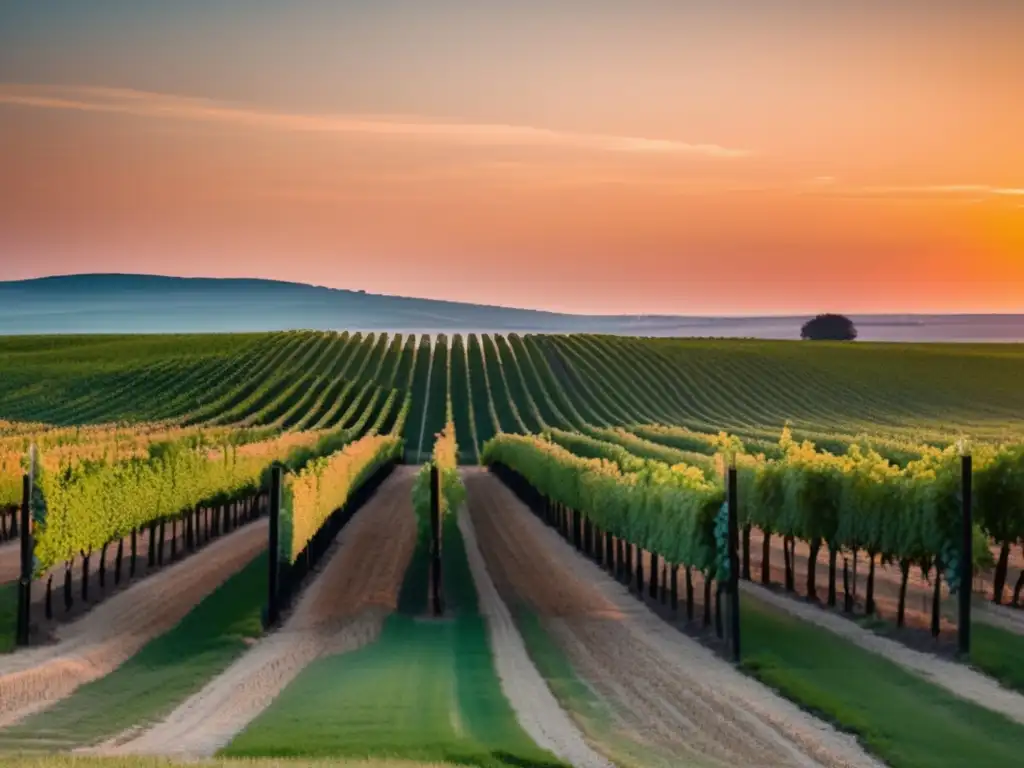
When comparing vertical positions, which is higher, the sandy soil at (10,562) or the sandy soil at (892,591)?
the sandy soil at (892,591)

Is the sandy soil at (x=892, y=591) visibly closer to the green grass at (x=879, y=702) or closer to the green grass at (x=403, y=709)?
the green grass at (x=879, y=702)

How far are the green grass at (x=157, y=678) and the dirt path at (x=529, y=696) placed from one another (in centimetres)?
636

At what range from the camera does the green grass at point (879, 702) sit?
24266mm

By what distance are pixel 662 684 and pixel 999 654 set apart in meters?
9.07

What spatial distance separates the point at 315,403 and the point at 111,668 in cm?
11640

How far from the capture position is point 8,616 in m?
39.9

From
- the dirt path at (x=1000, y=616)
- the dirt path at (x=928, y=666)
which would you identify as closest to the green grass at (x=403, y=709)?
the dirt path at (x=928, y=666)

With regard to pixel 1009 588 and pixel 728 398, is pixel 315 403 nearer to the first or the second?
pixel 728 398

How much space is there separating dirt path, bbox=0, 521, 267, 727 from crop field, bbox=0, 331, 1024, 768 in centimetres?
15

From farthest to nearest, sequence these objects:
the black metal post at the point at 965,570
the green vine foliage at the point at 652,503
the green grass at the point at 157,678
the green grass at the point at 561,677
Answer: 1. the green vine foliage at the point at 652,503
2. the black metal post at the point at 965,570
3. the green grass at the point at 561,677
4. the green grass at the point at 157,678

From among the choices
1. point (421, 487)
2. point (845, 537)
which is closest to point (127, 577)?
point (421, 487)

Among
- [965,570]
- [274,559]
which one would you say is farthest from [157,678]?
[965,570]

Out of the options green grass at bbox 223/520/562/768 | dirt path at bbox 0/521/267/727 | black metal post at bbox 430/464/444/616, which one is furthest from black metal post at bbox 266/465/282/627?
black metal post at bbox 430/464/444/616

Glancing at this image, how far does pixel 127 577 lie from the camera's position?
50188mm
